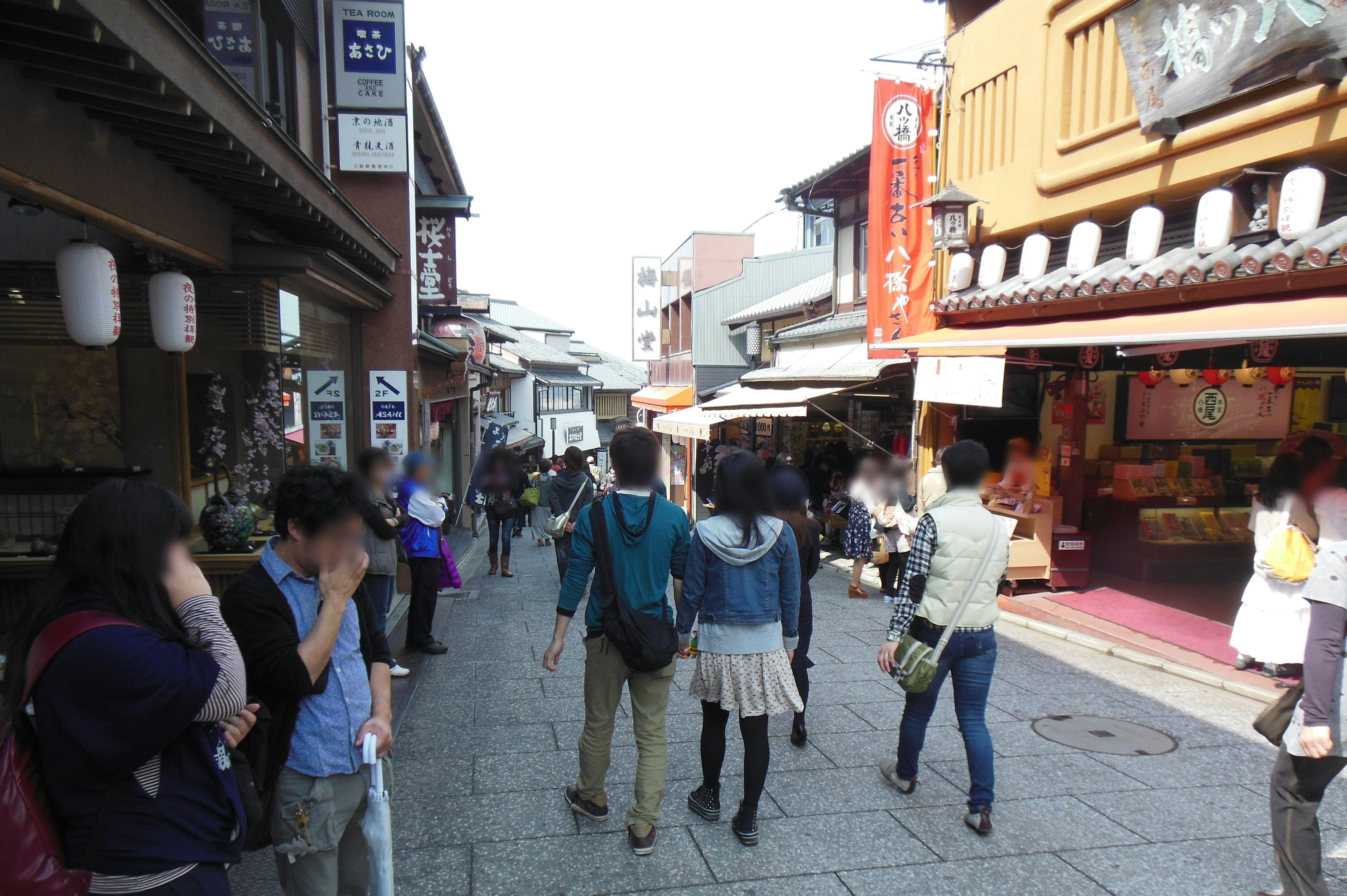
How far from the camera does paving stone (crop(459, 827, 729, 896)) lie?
3.46m

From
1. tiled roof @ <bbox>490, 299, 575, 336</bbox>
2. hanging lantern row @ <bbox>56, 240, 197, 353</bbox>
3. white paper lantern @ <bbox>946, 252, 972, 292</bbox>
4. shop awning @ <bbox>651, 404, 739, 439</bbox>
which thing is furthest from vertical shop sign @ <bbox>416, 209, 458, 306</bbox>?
tiled roof @ <bbox>490, 299, 575, 336</bbox>

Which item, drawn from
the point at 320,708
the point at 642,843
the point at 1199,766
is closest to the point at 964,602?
the point at 642,843

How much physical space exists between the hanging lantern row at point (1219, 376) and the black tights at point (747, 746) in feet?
23.1

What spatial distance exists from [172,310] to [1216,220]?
316 inches

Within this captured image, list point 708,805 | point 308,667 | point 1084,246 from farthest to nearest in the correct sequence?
point 1084,246
point 708,805
point 308,667

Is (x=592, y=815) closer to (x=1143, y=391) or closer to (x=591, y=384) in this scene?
(x=1143, y=391)

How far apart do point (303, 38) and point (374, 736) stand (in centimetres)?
858

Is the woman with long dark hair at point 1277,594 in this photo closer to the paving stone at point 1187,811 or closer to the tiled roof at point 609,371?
the paving stone at point 1187,811

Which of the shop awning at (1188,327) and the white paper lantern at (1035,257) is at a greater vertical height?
the white paper lantern at (1035,257)

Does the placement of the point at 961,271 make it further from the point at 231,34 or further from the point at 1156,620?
the point at 231,34

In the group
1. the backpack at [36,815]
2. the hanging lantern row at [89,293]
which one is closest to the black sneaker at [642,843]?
the backpack at [36,815]

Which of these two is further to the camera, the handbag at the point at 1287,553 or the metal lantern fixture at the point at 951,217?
the metal lantern fixture at the point at 951,217

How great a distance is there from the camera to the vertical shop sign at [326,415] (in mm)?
8359

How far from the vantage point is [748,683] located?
3674 millimetres
